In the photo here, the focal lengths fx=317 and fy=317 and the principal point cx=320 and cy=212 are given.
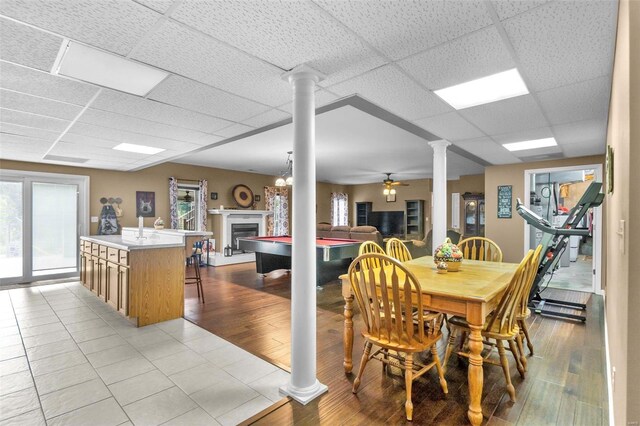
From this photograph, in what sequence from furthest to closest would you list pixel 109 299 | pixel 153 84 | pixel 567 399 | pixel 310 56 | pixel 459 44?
pixel 109 299 < pixel 153 84 < pixel 567 399 < pixel 310 56 < pixel 459 44

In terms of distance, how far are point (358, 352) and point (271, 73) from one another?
8.12 feet

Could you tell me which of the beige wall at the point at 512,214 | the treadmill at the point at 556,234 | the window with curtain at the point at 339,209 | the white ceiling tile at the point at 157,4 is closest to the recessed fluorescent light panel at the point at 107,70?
the white ceiling tile at the point at 157,4

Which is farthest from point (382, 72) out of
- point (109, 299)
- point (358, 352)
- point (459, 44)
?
point (109, 299)

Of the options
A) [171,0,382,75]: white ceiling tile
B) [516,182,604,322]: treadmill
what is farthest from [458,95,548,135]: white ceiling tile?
[171,0,382,75]: white ceiling tile

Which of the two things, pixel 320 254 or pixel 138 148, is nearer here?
pixel 138 148

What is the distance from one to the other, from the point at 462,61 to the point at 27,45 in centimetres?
266

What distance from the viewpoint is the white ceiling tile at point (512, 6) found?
148cm

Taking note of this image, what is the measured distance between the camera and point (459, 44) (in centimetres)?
186

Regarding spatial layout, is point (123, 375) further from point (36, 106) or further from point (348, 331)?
point (36, 106)

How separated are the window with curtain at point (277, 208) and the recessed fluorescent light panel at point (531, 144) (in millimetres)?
6229

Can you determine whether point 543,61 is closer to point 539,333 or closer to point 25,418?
point 539,333

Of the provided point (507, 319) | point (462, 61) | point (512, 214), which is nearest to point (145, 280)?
point (507, 319)

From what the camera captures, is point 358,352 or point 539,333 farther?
point 539,333

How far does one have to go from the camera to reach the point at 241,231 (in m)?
8.31
